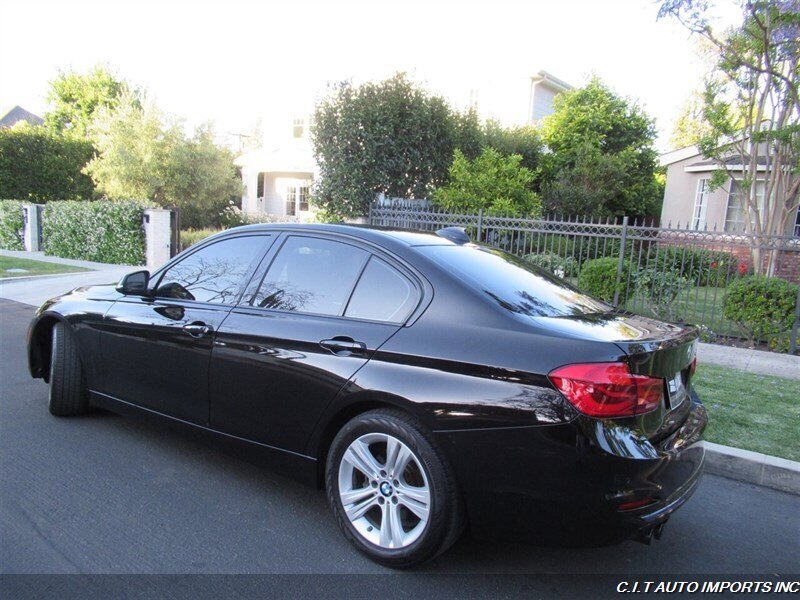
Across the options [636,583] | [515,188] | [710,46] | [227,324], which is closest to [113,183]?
[515,188]

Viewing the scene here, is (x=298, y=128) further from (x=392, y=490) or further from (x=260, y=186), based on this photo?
(x=392, y=490)

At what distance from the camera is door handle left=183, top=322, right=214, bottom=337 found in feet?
12.1

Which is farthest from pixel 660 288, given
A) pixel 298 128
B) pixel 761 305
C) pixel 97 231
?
pixel 298 128

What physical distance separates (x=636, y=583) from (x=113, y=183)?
20.2 meters

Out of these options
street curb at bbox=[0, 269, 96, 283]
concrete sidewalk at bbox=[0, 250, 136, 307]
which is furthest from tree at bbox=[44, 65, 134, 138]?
street curb at bbox=[0, 269, 96, 283]

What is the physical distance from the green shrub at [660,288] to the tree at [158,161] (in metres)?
14.8

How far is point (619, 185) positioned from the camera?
59.6 feet

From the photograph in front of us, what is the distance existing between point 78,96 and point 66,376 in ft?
126

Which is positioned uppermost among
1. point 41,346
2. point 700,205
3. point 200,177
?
point 700,205

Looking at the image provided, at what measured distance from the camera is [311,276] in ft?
11.5

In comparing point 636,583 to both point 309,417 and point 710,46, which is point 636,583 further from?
point 710,46

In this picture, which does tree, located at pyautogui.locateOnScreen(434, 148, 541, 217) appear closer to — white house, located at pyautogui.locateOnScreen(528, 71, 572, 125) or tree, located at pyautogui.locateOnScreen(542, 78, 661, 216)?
tree, located at pyautogui.locateOnScreen(542, 78, 661, 216)

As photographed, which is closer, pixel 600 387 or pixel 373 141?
pixel 600 387

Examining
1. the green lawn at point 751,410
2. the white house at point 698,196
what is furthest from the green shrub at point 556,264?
the white house at point 698,196
